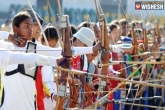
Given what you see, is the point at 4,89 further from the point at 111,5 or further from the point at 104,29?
the point at 111,5

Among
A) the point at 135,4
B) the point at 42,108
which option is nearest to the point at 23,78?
the point at 42,108

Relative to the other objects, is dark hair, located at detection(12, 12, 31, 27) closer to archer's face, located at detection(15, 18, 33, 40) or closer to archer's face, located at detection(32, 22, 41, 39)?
archer's face, located at detection(15, 18, 33, 40)

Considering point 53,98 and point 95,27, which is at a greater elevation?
point 95,27

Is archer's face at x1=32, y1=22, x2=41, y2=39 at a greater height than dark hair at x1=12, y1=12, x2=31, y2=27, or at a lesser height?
lesser

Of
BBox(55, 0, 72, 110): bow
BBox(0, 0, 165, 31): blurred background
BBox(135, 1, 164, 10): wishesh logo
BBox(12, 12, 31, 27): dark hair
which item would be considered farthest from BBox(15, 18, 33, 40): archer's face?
BBox(135, 1, 164, 10): wishesh logo

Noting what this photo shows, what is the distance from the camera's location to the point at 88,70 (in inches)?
257

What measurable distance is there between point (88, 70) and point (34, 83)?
3.78 ft

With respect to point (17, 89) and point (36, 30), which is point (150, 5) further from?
point (17, 89)

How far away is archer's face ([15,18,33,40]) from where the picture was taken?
5352 mm

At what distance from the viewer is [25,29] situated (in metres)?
5.37

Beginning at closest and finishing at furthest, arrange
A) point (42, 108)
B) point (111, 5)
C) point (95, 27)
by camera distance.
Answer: point (42, 108) → point (95, 27) → point (111, 5)

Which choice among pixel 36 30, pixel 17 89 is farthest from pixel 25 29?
pixel 36 30

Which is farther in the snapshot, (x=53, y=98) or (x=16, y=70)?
(x=53, y=98)

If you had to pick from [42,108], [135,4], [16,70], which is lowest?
[42,108]
